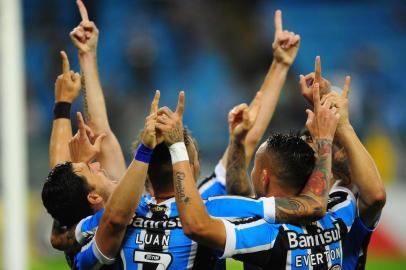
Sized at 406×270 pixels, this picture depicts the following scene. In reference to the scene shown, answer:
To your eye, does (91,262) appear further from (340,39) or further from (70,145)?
(340,39)

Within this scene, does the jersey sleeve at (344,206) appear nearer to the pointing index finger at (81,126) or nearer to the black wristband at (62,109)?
the pointing index finger at (81,126)

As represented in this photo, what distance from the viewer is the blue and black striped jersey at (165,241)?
4109mm

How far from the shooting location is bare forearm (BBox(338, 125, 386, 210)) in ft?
14.2

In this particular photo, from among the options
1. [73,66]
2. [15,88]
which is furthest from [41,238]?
[73,66]

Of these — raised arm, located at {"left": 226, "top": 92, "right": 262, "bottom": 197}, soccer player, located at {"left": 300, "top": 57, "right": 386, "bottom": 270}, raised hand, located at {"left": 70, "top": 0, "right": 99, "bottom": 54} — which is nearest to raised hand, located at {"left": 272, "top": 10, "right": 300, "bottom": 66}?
raised arm, located at {"left": 226, "top": 92, "right": 262, "bottom": 197}

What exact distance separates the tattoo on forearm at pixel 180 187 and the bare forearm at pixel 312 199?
541 millimetres

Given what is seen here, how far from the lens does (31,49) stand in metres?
18.9

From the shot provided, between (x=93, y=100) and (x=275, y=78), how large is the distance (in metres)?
1.30

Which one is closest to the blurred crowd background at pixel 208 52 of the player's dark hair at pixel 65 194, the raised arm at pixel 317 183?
the player's dark hair at pixel 65 194

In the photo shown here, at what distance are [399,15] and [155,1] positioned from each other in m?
5.75

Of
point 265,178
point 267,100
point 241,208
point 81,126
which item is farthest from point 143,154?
point 267,100

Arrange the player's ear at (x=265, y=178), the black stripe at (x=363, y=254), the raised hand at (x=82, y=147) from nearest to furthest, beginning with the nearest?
1. the player's ear at (x=265, y=178)
2. the black stripe at (x=363, y=254)
3. the raised hand at (x=82, y=147)

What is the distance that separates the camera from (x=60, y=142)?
17.2 feet

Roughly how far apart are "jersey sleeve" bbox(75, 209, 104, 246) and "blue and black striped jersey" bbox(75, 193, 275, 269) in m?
0.11
